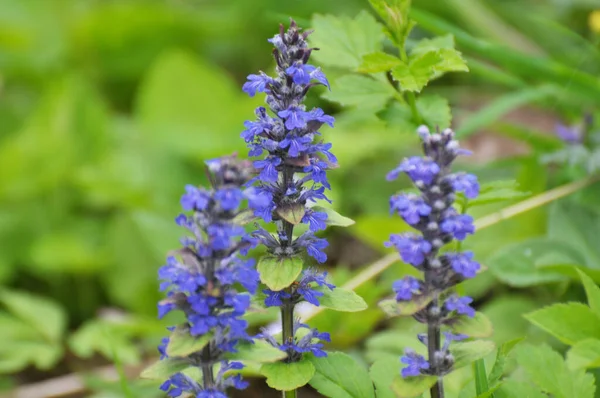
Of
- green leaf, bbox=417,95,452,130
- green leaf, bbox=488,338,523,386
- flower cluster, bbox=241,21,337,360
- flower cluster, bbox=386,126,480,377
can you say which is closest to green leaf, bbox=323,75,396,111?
green leaf, bbox=417,95,452,130

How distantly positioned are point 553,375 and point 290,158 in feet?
2.64

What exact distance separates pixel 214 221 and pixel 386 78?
3.21ft

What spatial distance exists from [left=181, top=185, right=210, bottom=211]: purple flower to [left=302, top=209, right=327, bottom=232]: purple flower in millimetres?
306

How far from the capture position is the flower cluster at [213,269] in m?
1.34

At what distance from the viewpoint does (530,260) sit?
2365mm

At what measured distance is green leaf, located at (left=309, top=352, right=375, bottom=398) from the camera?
5.41ft

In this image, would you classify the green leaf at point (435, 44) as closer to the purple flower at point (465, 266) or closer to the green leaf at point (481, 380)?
the purple flower at point (465, 266)

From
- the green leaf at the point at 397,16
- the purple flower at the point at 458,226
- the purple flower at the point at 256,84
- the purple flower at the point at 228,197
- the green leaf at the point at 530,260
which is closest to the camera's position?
the purple flower at the point at 228,197

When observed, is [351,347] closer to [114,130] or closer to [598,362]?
[598,362]

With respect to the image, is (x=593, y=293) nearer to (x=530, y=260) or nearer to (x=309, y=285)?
(x=530, y=260)

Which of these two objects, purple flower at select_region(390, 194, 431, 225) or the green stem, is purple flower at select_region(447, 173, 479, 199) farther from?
the green stem

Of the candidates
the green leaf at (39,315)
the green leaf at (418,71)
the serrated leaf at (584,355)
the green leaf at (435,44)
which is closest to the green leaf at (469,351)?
the serrated leaf at (584,355)

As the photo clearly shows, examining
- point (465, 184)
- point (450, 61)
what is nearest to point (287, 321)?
point (465, 184)

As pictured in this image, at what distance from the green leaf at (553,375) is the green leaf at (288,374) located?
530 mm
